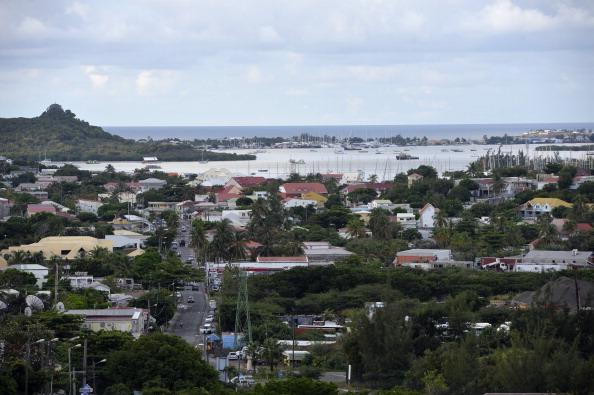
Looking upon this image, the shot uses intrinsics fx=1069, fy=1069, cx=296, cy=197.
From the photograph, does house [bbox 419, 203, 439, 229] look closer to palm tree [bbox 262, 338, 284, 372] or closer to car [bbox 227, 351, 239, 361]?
car [bbox 227, 351, 239, 361]

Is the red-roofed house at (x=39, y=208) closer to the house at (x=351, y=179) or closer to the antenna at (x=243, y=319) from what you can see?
the antenna at (x=243, y=319)

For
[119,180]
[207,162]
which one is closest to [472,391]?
[119,180]

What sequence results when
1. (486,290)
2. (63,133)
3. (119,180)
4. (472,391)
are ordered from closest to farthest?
1. (472,391)
2. (486,290)
3. (119,180)
4. (63,133)

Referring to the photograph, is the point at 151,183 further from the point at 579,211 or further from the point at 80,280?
the point at 80,280

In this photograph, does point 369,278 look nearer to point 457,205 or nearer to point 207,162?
point 457,205

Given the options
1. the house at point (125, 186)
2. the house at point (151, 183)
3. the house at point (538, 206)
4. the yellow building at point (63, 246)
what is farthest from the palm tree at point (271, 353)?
the house at point (151, 183)

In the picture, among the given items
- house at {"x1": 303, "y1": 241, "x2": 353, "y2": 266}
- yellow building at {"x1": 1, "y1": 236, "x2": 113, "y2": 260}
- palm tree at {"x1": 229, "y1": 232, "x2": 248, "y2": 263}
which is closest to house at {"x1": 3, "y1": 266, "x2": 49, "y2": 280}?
yellow building at {"x1": 1, "y1": 236, "x2": 113, "y2": 260}
